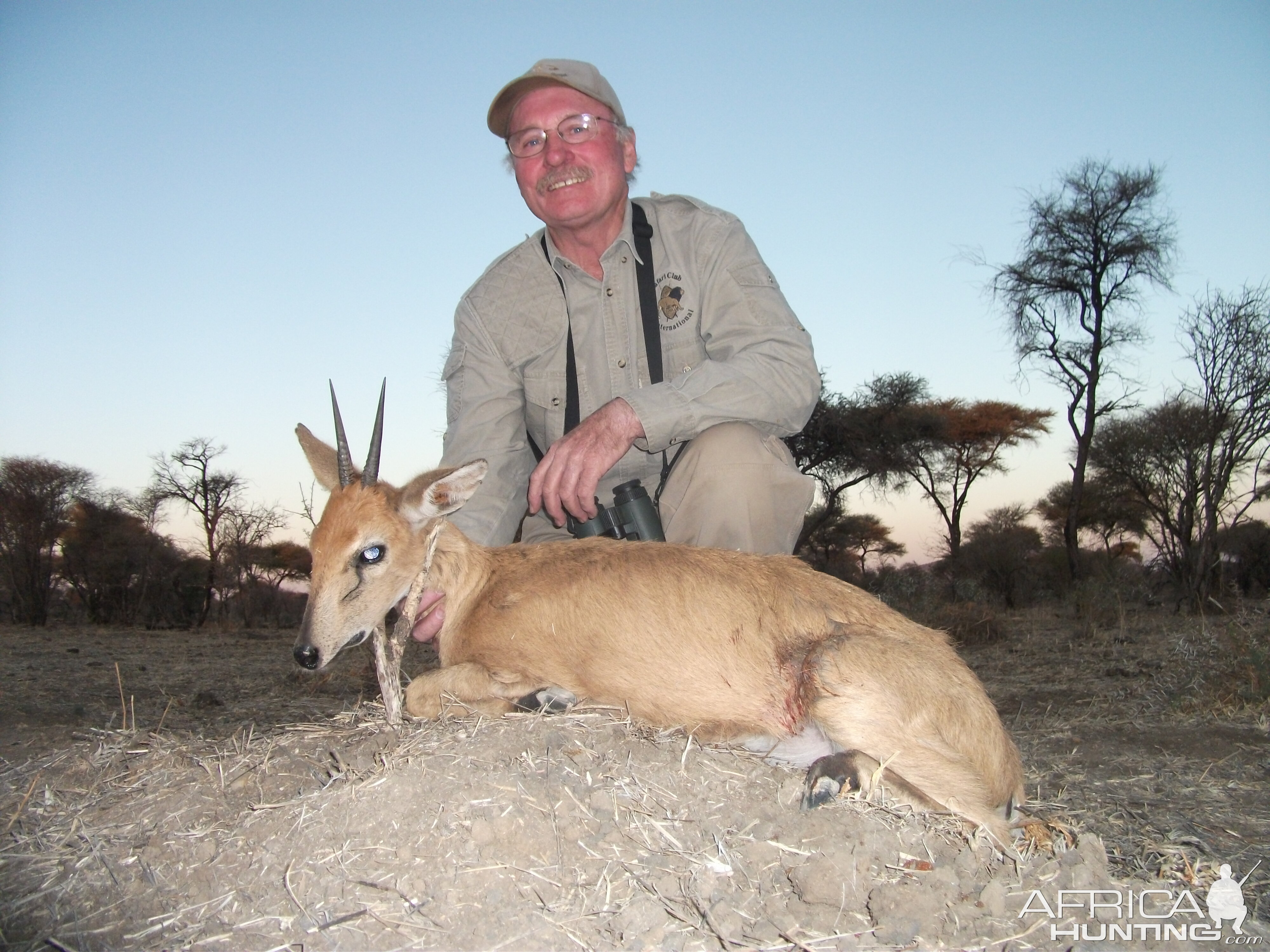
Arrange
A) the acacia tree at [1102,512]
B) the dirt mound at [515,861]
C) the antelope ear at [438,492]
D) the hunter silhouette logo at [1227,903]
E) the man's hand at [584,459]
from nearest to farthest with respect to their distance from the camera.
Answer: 1. the dirt mound at [515,861]
2. the hunter silhouette logo at [1227,903]
3. the antelope ear at [438,492]
4. the man's hand at [584,459]
5. the acacia tree at [1102,512]

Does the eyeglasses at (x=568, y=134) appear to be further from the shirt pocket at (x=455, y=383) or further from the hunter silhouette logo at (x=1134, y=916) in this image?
the hunter silhouette logo at (x=1134, y=916)

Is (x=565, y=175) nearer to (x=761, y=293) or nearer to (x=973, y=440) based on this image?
(x=761, y=293)

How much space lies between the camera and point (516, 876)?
2.27 metres

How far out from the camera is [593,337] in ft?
16.3

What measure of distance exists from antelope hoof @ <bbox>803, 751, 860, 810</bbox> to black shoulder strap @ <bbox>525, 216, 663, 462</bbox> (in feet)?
7.85

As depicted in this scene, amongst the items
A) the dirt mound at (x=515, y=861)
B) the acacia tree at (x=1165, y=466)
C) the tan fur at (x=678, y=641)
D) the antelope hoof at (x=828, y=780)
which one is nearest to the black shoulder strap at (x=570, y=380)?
the tan fur at (x=678, y=641)

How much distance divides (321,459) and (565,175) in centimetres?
202

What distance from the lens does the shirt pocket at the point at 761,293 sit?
458 cm

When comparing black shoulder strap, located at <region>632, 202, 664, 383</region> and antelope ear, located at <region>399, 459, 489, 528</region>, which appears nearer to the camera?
antelope ear, located at <region>399, 459, 489, 528</region>

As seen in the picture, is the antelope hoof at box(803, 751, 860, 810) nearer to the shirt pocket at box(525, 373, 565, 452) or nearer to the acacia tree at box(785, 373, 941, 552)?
the shirt pocket at box(525, 373, 565, 452)

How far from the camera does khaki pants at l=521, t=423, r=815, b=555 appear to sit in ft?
13.8

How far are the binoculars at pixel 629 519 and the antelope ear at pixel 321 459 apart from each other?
1.08 meters

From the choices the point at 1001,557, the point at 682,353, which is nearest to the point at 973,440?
the point at 1001,557

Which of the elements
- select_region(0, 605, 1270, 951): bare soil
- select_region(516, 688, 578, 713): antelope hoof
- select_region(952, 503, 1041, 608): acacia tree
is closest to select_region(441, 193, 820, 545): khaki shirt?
select_region(516, 688, 578, 713): antelope hoof
